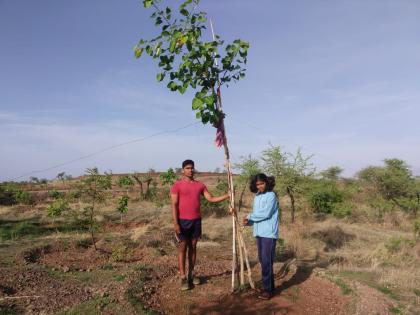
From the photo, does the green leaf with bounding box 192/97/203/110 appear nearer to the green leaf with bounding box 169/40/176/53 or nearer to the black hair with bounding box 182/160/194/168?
the green leaf with bounding box 169/40/176/53

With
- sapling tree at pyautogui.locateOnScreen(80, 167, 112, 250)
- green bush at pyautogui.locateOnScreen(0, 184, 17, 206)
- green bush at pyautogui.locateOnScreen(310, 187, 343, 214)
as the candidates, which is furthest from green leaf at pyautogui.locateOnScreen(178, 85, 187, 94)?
green bush at pyautogui.locateOnScreen(0, 184, 17, 206)

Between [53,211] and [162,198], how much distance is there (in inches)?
584

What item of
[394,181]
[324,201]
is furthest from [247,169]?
[394,181]

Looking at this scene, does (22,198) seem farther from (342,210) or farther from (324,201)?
(342,210)

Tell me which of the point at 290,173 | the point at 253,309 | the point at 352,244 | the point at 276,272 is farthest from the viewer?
the point at 290,173

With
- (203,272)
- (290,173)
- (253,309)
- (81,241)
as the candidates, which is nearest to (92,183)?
(81,241)

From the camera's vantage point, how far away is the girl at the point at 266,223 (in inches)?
200

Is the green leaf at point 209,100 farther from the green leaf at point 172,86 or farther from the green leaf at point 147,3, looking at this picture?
the green leaf at point 147,3

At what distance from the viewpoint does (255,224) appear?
5.26 metres

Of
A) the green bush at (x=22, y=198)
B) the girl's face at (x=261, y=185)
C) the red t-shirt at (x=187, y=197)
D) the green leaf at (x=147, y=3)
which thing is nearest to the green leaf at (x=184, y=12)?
the green leaf at (x=147, y=3)

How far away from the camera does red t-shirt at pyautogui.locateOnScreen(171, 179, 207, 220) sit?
17.5 ft

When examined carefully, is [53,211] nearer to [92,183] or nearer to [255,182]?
[92,183]

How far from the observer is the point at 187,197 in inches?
210

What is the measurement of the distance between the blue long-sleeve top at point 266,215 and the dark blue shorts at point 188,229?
32.2 inches
